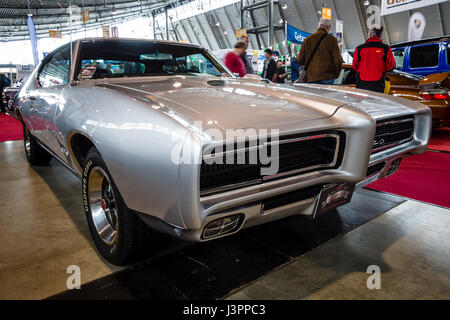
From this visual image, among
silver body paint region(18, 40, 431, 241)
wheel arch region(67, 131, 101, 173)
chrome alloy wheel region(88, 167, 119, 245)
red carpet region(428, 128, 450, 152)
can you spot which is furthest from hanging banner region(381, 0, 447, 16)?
chrome alloy wheel region(88, 167, 119, 245)

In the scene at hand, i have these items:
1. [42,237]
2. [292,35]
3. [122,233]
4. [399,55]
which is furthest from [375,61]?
[292,35]

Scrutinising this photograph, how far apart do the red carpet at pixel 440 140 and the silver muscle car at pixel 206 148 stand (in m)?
2.78

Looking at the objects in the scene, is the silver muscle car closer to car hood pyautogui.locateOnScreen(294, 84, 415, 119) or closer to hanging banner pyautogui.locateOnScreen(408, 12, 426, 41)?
car hood pyautogui.locateOnScreen(294, 84, 415, 119)

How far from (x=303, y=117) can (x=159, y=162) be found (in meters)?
0.67

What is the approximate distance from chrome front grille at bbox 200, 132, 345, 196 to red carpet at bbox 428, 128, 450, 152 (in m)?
3.62

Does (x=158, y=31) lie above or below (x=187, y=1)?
below

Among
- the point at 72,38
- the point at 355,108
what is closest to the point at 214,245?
the point at 355,108

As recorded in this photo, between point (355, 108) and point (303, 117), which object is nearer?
point (303, 117)

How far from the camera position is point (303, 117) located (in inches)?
56.1

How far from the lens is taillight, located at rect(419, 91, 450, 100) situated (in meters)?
4.62

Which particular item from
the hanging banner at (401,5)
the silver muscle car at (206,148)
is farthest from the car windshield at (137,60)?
the hanging banner at (401,5)

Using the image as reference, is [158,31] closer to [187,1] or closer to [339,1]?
[187,1]

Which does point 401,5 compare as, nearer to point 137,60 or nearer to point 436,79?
point 436,79

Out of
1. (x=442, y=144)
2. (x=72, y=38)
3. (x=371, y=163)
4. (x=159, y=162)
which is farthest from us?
(x=442, y=144)
